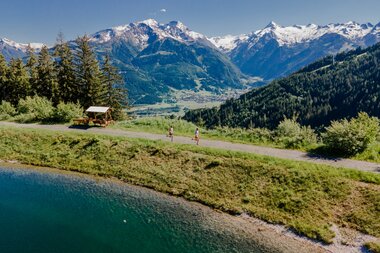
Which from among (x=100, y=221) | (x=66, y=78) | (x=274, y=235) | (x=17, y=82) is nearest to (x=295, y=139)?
(x=274, y=235)

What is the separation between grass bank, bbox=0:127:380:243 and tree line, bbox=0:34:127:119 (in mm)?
27874

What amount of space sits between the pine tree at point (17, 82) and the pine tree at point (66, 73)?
40.4ft

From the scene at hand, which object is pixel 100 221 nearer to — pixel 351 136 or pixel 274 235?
pixel 274 235

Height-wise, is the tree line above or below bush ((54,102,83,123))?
above

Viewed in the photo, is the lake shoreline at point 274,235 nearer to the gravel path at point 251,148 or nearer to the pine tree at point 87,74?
the gravel path at point 251,148

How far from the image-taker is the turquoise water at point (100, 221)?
2434 cm

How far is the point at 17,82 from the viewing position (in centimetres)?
8100

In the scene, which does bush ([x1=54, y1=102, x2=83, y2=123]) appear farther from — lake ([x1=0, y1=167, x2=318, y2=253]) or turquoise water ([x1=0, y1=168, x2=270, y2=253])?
lake ([x1=0, y1=167, x2=318, y2=253])

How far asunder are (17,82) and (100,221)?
66.6 m

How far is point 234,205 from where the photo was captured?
97.7 feet

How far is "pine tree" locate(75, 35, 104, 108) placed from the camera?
72000 millimetres

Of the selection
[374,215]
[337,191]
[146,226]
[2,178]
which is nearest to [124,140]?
[2,178]

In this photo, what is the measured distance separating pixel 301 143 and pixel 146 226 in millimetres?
22753

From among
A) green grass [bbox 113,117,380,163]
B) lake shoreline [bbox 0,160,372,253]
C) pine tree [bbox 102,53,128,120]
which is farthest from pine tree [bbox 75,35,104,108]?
lake shoreline [bbox 0,160,372,253]
